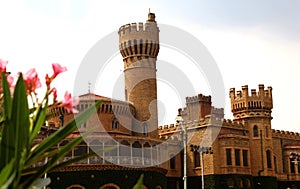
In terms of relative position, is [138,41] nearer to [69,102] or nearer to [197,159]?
[197,159]

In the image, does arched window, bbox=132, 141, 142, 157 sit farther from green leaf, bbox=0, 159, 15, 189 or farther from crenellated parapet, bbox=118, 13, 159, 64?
green leaf, bbox=0, 159, 15, 189

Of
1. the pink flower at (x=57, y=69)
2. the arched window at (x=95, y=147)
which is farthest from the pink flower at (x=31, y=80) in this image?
the arched window at (x=95, y=147)

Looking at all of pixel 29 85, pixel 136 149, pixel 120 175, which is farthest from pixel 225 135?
pixel 29 85

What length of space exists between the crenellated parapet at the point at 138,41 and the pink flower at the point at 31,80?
47.3 m

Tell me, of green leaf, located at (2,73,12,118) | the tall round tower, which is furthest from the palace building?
green leaf, located at (2,73,12,118)

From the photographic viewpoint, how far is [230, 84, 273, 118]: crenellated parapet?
55.7 meters

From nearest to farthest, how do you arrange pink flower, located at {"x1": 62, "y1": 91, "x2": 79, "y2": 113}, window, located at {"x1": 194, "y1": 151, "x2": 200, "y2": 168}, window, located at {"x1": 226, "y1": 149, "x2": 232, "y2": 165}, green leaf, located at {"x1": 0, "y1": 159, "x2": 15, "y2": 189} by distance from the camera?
1. green leaf, located at {"x1": 0, "y1": 159, "x2": 15, "y2": 189}
2. pink flower, located at {"x1": 62, "y1": 91, "x2": 79, "y2": 113}
3. window, located at {"x1": 226, "y1": 149, "x2": 232, "y2": 165}
4. window, located at {"x1": 194, "y1": 151, "x2": 200, "y2": 168}

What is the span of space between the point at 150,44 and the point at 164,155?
36.9ft

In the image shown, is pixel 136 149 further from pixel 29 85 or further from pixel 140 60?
pixel 29 85

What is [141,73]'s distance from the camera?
51312mm

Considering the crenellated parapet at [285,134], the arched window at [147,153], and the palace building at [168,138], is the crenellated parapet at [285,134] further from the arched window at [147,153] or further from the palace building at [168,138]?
the arched window at [147,153]

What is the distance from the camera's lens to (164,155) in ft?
164

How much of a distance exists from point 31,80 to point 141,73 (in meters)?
47.3

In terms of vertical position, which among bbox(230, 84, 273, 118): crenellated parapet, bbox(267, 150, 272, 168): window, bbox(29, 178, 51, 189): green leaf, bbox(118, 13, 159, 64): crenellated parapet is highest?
bbox(118, 13, 159, 64): crenellated parapet
